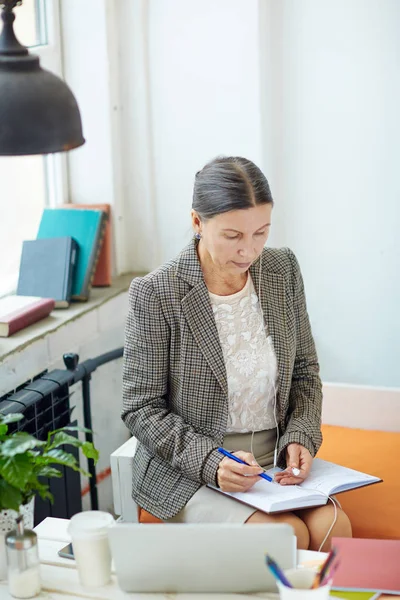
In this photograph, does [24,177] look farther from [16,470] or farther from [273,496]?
[16,470]

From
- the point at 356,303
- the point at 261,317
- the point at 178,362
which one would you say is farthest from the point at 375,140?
the point at 178,362

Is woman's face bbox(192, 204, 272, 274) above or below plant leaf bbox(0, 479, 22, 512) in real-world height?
above

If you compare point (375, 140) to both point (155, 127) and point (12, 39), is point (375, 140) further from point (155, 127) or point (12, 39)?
point (12, 39)

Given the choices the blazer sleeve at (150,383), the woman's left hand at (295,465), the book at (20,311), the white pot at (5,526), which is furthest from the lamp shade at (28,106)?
the book at (20,311)

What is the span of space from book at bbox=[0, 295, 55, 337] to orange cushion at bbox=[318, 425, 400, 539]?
967mm

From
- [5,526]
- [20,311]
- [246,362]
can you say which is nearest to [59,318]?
[20,311]

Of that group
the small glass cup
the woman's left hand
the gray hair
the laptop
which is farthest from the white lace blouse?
the small glass cup

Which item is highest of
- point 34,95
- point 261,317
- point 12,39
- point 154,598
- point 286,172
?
point 12,39

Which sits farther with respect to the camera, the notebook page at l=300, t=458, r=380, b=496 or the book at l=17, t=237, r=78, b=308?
the book at l=17, t=237, r=78, b=308

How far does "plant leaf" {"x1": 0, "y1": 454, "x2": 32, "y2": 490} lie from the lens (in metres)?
1.55

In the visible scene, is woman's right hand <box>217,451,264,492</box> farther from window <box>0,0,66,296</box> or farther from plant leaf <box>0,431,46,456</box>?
window <box>0,0,66,296</box>

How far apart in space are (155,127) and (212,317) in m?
1.21

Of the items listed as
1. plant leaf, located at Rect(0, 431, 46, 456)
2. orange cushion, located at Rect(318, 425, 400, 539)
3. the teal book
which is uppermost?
the teal book

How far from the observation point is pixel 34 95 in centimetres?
164
